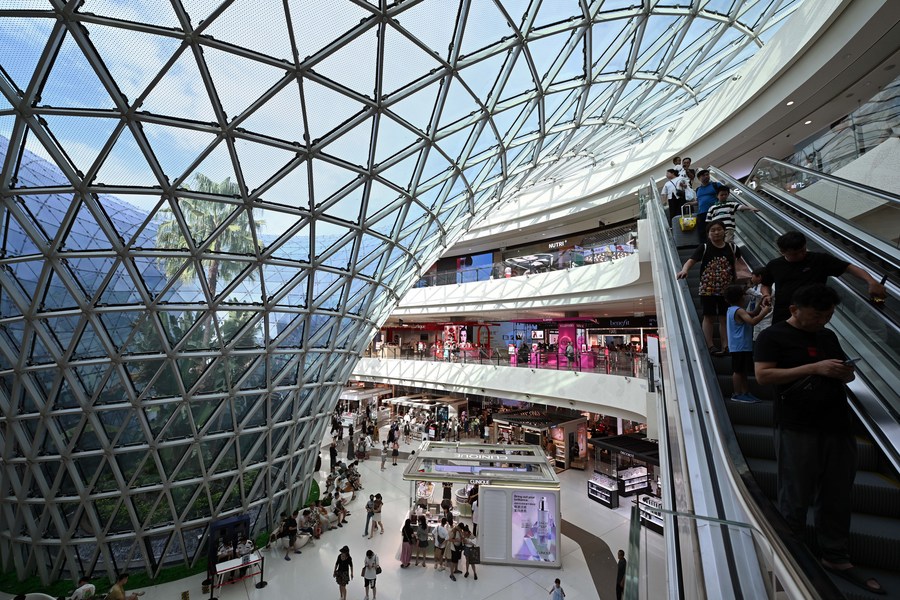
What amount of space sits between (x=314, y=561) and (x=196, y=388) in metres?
9.29

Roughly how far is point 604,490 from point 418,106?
22635mm

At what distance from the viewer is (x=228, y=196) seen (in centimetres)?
1262

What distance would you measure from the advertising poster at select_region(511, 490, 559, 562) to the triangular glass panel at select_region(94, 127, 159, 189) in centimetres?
1855

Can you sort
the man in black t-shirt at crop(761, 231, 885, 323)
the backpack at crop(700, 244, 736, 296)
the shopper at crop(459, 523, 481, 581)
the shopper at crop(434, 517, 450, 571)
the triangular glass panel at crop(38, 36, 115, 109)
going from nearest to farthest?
the man in black t-shirt at crop(761, 231, 885, 323) → the backpack at crop(700, 244, 736, 296) → the triangular glass panel at crop(38, 36, 115, 109) → the shopper at crop(459, 523, 481, 581) → the shopper at crop(434, 517, 450, 571)

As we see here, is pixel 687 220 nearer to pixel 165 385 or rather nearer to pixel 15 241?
pixel 15 241

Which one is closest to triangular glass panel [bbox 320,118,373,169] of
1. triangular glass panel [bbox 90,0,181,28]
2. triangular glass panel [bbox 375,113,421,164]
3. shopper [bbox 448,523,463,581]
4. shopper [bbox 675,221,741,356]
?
triangular glass panel [bbox 375,113,421,164]

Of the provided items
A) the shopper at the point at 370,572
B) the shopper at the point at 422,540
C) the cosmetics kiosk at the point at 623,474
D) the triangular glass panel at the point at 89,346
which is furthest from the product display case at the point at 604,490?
the triangular glass panel at the point at 89,346

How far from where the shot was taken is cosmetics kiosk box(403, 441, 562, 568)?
17.8 metres

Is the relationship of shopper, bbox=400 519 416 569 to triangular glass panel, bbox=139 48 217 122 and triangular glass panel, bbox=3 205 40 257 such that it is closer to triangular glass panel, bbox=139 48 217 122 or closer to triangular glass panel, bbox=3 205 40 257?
triangular glass panel, bbox=3 205 40 257

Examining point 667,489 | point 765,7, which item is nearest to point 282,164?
point 667,489

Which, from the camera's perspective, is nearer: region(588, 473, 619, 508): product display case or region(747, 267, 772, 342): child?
Answer: region(747, 267, 772, 342): child

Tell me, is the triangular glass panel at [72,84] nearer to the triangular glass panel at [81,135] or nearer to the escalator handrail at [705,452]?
the triangular glass panel at [81,135]

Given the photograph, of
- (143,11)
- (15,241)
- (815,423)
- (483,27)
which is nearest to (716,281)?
(815,423)

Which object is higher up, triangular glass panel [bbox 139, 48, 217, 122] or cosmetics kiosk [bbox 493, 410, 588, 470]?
triangular glass panel [bbox 139, 48, 217, 122]
